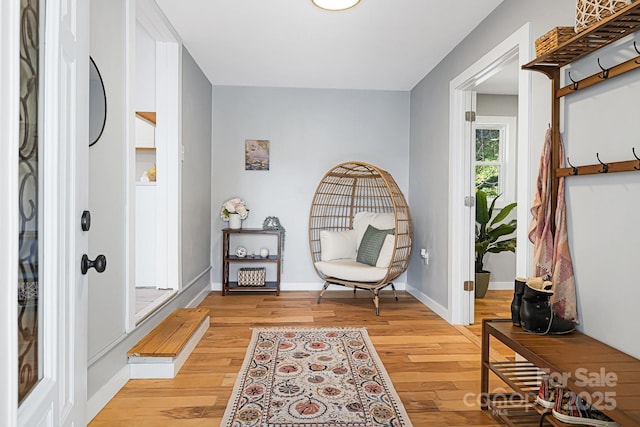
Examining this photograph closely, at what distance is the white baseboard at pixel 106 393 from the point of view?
6.46 ft

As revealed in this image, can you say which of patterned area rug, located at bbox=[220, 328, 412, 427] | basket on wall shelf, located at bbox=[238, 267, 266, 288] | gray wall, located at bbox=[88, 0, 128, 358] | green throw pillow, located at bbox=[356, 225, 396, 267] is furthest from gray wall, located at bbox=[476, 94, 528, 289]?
gray wall, located at bbox=[88, 0, 128, 358]

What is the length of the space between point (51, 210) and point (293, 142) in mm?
4101

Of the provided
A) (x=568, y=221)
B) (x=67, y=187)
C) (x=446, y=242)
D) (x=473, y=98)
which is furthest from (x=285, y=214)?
(x=67, y=187)

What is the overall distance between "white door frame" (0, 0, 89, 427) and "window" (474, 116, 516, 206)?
4.94 m

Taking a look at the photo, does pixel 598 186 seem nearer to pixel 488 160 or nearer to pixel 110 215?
pixel 110 215

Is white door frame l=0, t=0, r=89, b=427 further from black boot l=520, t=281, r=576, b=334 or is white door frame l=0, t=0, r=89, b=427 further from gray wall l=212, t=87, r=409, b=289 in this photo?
gray wall l=212, t=87, r=409, b=289

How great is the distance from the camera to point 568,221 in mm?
2086

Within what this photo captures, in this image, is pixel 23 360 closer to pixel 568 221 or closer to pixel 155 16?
pixel 568 221

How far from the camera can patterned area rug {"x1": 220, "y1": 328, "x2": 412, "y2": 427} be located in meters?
1.99

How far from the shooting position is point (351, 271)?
411 cm

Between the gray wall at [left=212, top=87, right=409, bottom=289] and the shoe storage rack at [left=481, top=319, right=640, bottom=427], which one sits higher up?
the gray wall at [left=212, top=87, right=409, bottom=289]

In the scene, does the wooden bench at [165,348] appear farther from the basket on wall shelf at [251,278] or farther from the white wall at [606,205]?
the white wall at [606,205]

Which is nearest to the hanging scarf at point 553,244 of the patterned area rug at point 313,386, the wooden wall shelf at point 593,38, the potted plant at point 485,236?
the wooden wall shelf at point 593,38

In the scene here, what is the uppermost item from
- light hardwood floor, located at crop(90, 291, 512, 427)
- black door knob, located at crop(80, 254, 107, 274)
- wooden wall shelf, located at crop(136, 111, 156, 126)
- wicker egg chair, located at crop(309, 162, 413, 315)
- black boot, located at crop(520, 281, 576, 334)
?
wooden wall shelf, located at crop(136, 111, 156, 126)
